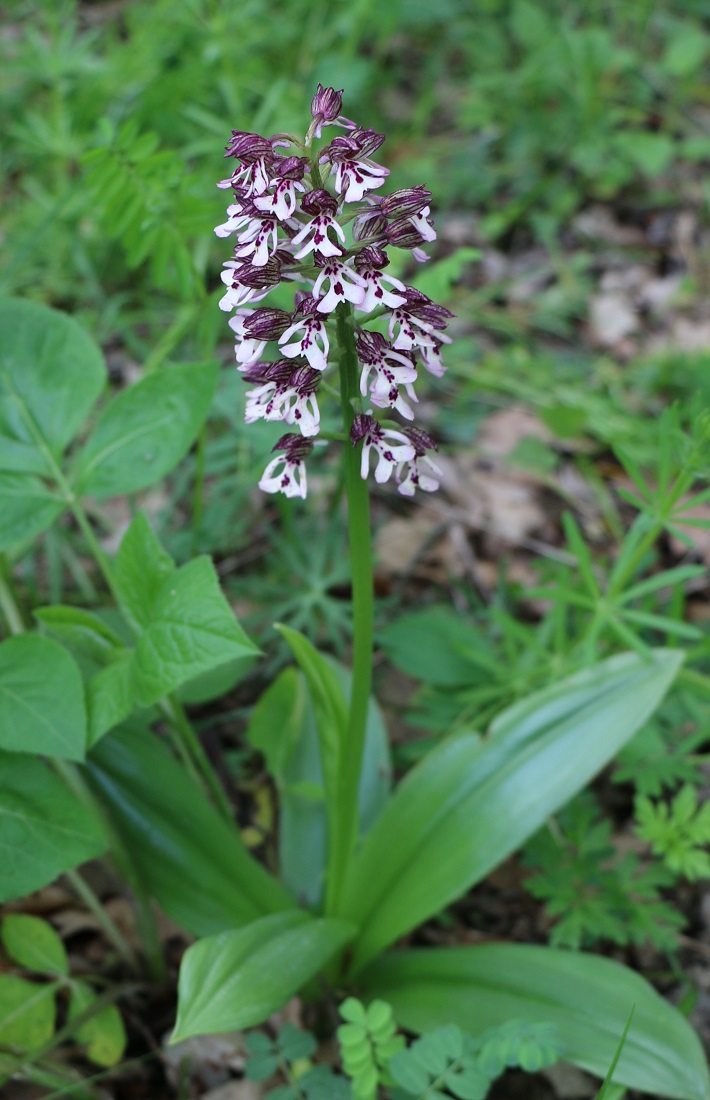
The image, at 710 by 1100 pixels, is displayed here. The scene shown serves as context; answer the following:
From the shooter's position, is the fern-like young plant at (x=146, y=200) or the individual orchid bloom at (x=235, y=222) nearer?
the individual orchid bloom at (x=235, y=222)

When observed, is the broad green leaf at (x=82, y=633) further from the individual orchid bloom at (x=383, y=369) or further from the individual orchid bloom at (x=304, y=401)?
the individual orchid bloom at (x=383, y=369)

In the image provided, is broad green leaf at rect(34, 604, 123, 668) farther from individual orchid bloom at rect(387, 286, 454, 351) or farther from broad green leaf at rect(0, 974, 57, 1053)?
individual orchid bloom at rect(387, 286, 454, 351)

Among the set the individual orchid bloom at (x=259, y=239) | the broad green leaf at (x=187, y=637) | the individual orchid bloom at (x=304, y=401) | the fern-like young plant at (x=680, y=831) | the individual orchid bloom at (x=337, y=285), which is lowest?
the fern-like young plant at (x=680, y=831)

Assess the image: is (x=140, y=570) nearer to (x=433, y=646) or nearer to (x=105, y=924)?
(x=105, y=924)

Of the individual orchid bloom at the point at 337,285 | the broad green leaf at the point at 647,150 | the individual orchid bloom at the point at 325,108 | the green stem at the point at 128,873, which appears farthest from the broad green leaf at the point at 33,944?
the broad green leaf at the point at 647,150

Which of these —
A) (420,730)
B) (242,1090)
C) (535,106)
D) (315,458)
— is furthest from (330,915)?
(535,106)

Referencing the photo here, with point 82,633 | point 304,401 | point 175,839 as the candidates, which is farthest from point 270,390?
point 175,839

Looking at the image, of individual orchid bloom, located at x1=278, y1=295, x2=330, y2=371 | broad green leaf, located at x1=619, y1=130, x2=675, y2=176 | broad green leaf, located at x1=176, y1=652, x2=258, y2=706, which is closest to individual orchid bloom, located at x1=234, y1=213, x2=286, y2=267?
individual orchid bloom, located at x1=278, y1=295, x2=330, y2=371

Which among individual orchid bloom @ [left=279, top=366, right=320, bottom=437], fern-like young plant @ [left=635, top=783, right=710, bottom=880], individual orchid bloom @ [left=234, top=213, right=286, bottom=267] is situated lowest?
fern-like young plant @ [left=635, top=783, right=710, bottom=880]
